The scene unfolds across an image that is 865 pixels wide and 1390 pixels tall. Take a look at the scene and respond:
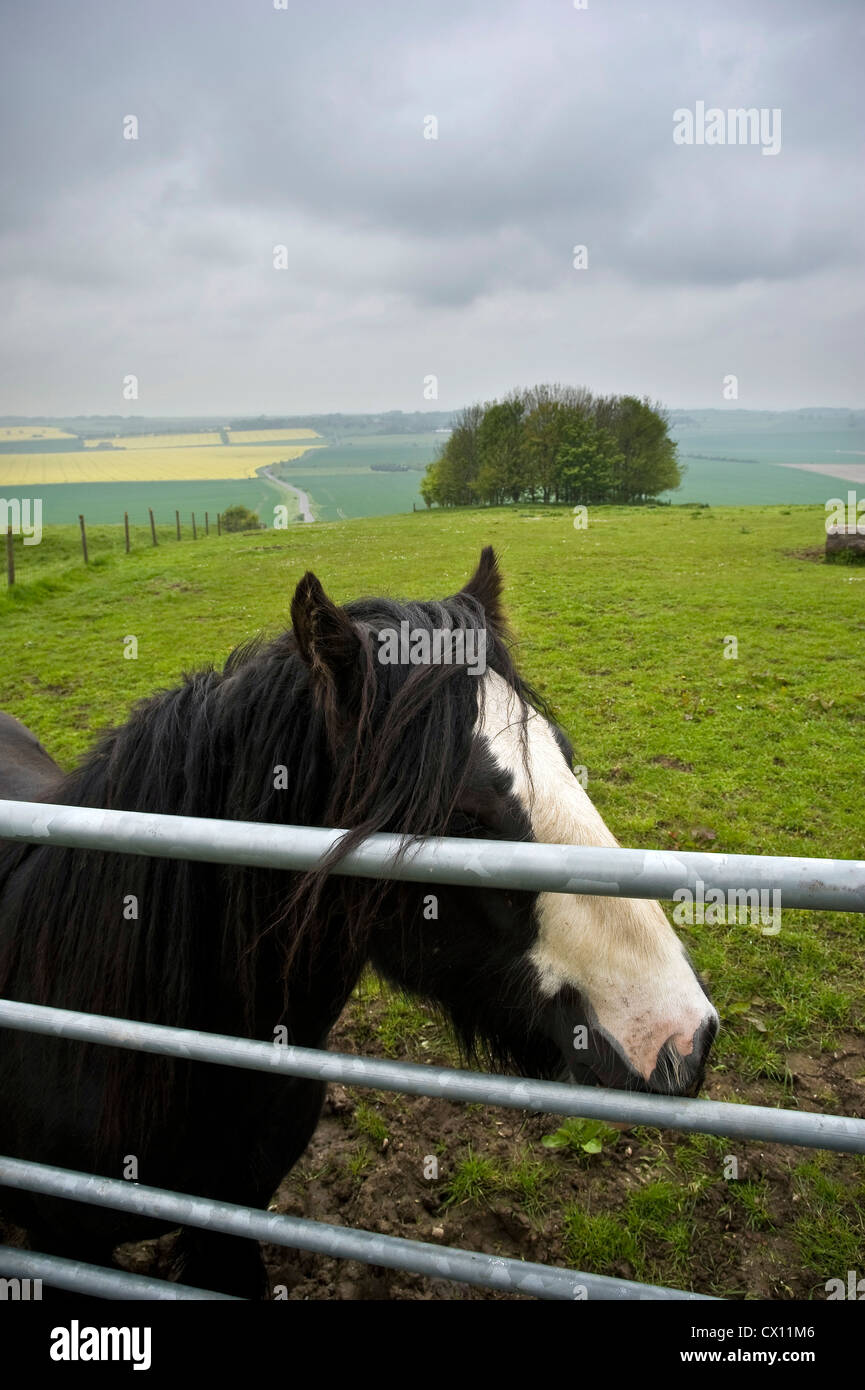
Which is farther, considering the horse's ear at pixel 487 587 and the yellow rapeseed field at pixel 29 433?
the yellow rapeseed field at pixel 29 433

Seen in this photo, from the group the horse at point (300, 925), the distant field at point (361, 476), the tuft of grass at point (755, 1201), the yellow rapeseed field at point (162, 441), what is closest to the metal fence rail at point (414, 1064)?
the horse at point (300, 925)

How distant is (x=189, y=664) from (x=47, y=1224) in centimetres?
946

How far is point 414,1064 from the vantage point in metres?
1.32

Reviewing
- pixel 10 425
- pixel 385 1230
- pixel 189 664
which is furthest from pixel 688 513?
pixel 10 425

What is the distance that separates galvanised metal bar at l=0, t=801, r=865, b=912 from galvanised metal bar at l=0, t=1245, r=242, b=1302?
1157mm

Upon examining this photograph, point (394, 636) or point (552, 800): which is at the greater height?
point (394, 636)

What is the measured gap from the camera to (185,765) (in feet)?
5.92

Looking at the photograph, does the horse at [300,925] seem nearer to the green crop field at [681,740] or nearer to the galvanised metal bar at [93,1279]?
the galvanised metal bar at [93,1279]

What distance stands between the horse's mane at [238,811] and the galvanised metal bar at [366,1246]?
0.89 ft

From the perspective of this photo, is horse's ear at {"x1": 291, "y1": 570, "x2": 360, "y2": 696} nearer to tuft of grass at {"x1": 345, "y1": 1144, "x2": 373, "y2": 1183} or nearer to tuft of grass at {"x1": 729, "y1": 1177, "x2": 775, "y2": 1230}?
tuft of grass at {"x1": 345, "y1": 1144, "x2": 373, "y2": 1183}

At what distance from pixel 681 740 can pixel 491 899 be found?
21.5ft

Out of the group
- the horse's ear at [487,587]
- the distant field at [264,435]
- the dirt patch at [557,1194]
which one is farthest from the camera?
the distant field at [264,435]

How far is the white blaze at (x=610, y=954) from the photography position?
1.47m
